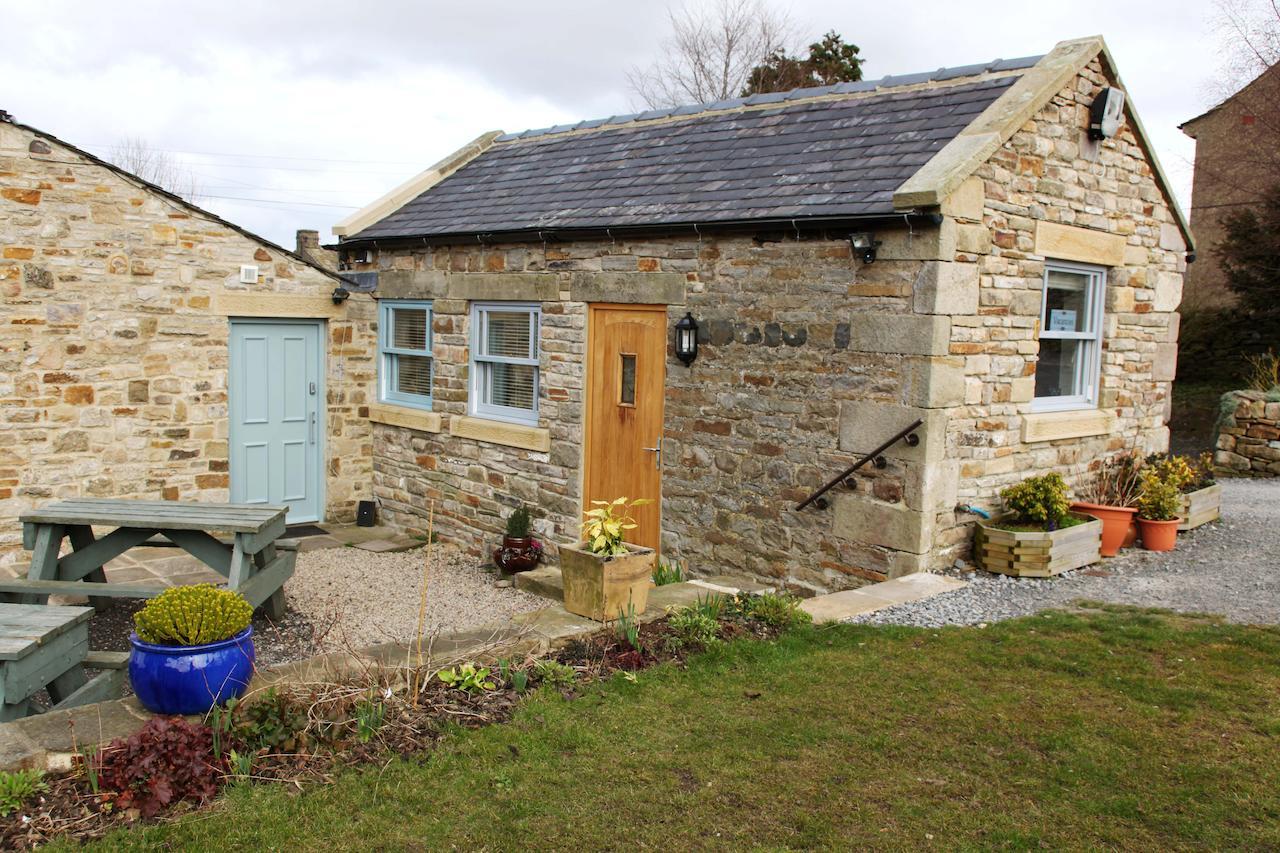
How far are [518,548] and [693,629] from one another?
4.26 m

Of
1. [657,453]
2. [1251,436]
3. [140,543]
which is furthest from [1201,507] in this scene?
[140,543]

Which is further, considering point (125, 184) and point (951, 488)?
point (125, 184)

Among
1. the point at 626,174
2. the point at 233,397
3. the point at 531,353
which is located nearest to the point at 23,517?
the point at 233,397

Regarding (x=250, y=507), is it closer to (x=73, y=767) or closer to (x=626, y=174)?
(x=73, y=767)

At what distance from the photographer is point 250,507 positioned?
7.74m

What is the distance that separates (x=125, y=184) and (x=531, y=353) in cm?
425

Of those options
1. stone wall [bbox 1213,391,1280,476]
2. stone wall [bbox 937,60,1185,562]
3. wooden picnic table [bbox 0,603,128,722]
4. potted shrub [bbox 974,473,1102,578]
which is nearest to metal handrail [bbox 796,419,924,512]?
stone wall [bbox 937,60,1185,562]

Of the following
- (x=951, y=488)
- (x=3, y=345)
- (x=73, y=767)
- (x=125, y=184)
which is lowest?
(x=73, y=767)

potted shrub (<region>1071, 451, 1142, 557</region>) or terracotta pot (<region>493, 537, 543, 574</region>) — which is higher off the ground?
potted shrub (<region>1071, 451, 1142, 557</region>)

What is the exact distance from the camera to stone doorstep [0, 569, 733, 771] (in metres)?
4.09

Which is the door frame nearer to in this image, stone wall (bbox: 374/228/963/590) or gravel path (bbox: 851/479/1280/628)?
stone wall (bbox: 374/228/963/590)

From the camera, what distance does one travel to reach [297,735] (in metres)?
4.36

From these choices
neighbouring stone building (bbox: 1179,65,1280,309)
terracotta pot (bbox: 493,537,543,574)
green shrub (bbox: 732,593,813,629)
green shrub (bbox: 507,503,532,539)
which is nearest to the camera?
green shrub (bbox: 732,593,813,629)

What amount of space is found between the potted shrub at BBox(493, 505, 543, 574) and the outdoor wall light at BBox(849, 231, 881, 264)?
4389 mm
